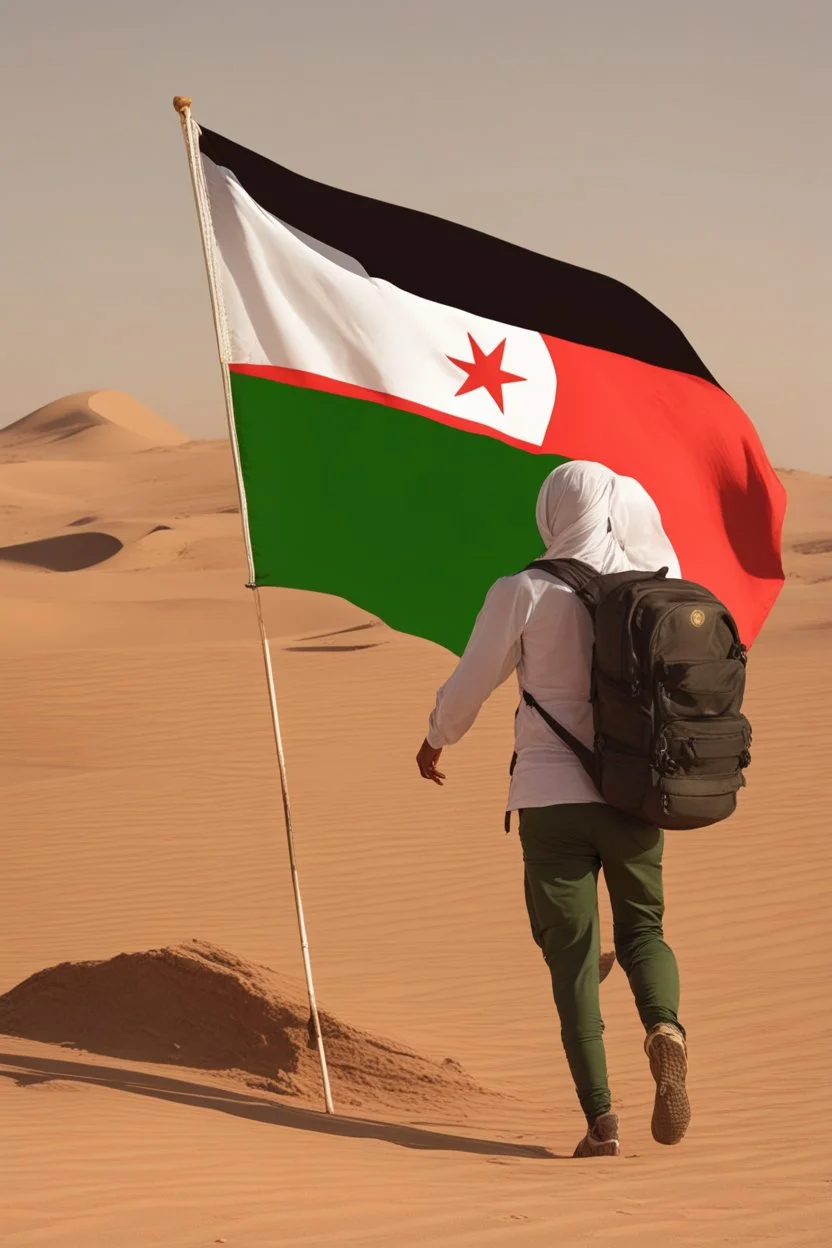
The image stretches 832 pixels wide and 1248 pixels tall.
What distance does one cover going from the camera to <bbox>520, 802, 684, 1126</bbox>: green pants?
4.28 meters

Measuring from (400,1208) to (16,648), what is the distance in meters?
20.5

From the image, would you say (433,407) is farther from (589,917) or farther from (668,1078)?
(668,1078)

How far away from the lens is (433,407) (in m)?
5.86

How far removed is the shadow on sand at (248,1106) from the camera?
15.3 feet

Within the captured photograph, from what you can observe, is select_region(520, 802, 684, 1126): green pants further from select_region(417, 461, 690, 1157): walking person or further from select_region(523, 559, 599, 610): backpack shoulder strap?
select_region(523, 559, 599, 610): backpack shoulder strap

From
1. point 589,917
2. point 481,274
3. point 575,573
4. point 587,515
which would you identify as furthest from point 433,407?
point 589,917

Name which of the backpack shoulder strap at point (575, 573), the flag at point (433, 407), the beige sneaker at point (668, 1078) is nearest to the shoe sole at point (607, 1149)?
the beige sneaker at point (668, 1078)

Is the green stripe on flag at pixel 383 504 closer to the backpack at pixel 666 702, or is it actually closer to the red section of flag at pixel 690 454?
the red section of flag at pixel 690 454

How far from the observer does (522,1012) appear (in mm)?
7473

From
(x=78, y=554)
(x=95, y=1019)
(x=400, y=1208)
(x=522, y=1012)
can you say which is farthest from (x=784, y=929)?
(x=78, y=554)

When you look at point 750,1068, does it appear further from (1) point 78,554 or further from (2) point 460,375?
(1) point 78,554

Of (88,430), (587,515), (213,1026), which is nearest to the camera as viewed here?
(587,515)

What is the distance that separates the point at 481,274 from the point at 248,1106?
3.11 metres

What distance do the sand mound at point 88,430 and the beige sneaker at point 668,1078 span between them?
80.2 meters
